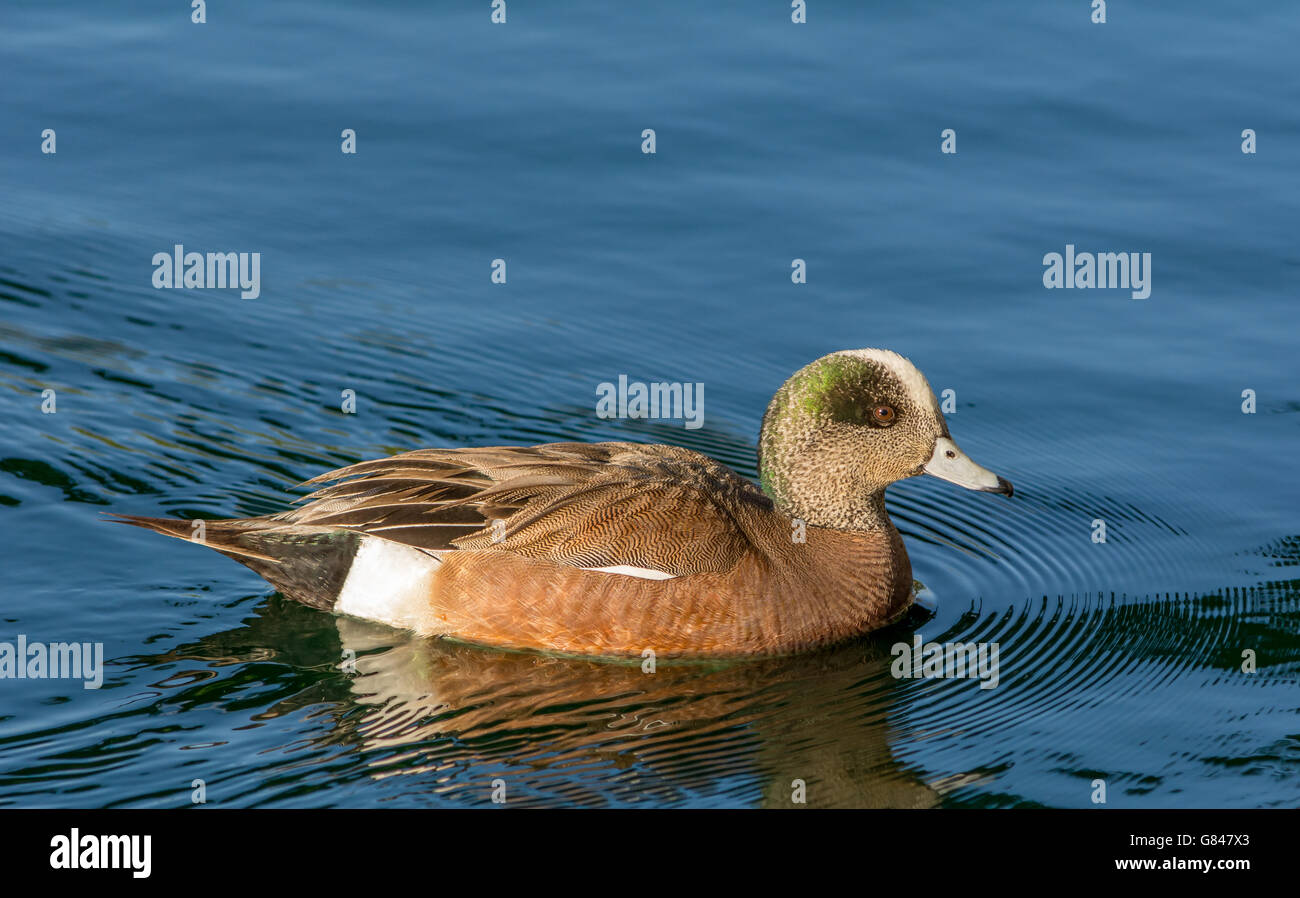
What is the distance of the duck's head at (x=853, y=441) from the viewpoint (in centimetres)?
821

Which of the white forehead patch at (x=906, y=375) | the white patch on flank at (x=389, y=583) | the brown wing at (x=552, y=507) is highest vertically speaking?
the white forehead patch at (x=906, y=375)

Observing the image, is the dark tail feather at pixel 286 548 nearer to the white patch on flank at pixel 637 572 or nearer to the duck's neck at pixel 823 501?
the white patch on flank at pixel 637 572

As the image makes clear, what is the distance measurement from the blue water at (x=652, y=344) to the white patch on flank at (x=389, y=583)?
0.13m

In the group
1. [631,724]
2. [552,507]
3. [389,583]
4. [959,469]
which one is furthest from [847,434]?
[389,583]

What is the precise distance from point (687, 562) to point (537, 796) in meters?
1.52

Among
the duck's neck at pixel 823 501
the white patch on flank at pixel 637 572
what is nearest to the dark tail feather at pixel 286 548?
the white patch on flank at pixel 637 572

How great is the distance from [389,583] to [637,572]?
117 centimetres

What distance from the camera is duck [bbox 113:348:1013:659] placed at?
25.7ft

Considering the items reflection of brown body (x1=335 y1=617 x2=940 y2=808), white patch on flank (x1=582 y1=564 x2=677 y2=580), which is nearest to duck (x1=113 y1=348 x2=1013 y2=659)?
white patch on flank (x1=582 y1=564 x2=677 y2=580)

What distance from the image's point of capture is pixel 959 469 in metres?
8.31

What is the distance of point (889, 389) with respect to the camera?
8.22 m

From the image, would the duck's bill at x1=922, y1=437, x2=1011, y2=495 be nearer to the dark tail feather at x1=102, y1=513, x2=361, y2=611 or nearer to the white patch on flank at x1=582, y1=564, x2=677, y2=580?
the white patch on flank at x1=582, y1=564, x2=677, y2=580

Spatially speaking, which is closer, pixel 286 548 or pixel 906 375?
pixel 286 548

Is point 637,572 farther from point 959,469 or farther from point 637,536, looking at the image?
point 959,469
